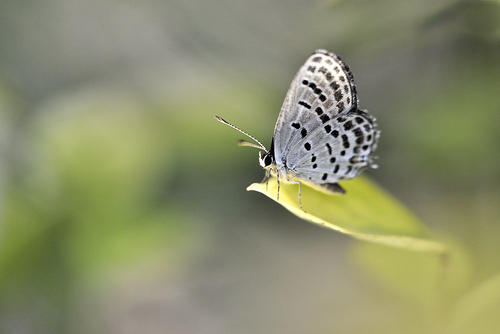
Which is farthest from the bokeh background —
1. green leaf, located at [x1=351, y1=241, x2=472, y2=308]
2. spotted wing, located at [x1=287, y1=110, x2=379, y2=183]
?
spotted wing, located at [x1=287, y1=110, x2=379, y2=183]

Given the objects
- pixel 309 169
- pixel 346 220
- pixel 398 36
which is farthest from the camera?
pixel 398 36

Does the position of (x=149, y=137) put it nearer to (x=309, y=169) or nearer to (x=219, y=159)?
(x=219, y=159)

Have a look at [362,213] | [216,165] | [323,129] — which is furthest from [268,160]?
[216,165]

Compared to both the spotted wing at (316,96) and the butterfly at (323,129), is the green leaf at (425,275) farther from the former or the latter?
the spotted wing at (316,96)

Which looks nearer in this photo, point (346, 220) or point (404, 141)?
point (346, 220)

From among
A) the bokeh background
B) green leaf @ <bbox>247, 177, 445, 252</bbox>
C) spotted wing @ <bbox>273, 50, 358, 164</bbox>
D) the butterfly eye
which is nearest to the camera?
green leaf @ <bbox>247, 177, 445, 252</bbox>

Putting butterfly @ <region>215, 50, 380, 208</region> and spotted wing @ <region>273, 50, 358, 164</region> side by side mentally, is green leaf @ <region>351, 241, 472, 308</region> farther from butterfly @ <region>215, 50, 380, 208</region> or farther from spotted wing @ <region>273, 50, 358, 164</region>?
spotted wing @ <region>273, 50, 358, 164</region>

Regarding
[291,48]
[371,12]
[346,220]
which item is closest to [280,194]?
[346,220]
